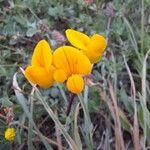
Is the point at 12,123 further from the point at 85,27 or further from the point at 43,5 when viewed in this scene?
the point at 43,5

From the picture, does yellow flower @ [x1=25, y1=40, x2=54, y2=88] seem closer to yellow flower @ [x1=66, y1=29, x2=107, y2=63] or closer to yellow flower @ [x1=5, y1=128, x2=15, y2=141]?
yellow flower @ [x1=66, y1=29, x2=107, y2=63]

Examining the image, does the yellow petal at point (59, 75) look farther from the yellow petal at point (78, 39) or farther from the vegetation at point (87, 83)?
the vegetation at point (87, 83)

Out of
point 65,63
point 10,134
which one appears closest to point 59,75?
point 65,63

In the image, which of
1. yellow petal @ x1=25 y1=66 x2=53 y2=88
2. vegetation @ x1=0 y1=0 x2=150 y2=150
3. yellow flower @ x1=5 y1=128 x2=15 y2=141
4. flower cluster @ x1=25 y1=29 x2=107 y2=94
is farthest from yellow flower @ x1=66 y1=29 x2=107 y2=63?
yellow flower @ x1=5 y1=128 x2=15 y2=141

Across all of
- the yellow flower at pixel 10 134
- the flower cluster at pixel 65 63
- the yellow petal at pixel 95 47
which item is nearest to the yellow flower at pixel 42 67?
the flower cluster at pixel 65 63

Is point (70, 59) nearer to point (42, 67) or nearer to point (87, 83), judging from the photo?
point (42, 67)

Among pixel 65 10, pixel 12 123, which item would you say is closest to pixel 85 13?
pixel 65 10

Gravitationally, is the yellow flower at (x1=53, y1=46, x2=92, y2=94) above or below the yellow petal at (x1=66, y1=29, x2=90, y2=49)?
below
